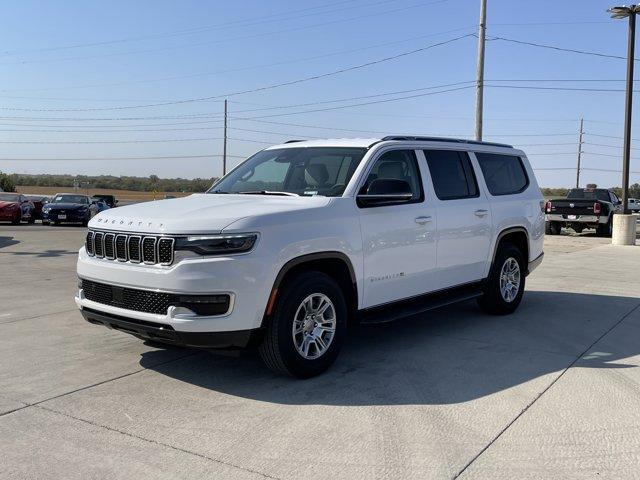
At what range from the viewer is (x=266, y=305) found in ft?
14.9

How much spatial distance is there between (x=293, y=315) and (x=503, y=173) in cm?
417

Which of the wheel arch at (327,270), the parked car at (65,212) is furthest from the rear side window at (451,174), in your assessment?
the parked car at (65,212)

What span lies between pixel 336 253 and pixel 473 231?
2.34 m

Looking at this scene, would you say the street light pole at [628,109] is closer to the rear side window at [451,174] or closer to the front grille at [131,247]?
the rear side window at [451,174]

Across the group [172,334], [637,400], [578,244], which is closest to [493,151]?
[637,400]

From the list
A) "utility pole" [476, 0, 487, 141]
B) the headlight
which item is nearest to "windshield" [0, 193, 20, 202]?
"utility pole" [476, 0, 487, 141]

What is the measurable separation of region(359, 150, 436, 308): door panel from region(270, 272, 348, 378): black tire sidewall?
0.40m

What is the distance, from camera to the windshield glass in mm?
23734

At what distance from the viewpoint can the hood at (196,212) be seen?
4.48 metres

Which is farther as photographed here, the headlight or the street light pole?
the street light pole

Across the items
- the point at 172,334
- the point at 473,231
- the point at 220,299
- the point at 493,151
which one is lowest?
the point at 172,334

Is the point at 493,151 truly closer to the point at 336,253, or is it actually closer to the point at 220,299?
the point at 336,253

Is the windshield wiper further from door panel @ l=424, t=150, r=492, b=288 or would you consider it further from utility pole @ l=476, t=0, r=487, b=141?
utility pole @ l=476, t=0, r=487, b=141

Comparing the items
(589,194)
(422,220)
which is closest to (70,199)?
(589,194)
